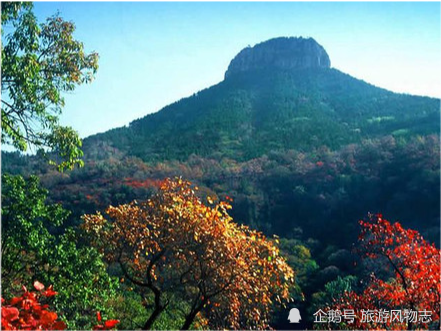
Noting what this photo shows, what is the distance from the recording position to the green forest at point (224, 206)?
8.45 meters

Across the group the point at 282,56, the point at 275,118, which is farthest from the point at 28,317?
the point at 282,56

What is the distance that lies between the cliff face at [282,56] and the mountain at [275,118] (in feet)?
16.8

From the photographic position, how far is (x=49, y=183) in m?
55.6

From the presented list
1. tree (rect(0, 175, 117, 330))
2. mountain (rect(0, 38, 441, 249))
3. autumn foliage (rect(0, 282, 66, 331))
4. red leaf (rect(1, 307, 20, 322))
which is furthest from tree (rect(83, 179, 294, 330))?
mountain (rect(0, 38, 441, 249))

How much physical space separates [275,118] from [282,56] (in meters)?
54.4

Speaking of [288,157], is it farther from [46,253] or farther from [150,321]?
[46,253]

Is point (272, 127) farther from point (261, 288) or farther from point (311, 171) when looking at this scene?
point (261, 288)

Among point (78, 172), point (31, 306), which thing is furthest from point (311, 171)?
point (31, 306)

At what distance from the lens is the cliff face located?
417ft

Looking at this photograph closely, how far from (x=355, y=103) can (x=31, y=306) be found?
94.9 meters

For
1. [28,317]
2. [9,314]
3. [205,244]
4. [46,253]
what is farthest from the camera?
[205,244]

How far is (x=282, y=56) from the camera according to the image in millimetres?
131250

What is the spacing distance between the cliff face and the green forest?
5.27m

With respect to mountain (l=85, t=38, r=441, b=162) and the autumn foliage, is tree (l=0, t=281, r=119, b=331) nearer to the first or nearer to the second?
the autumn foliage
